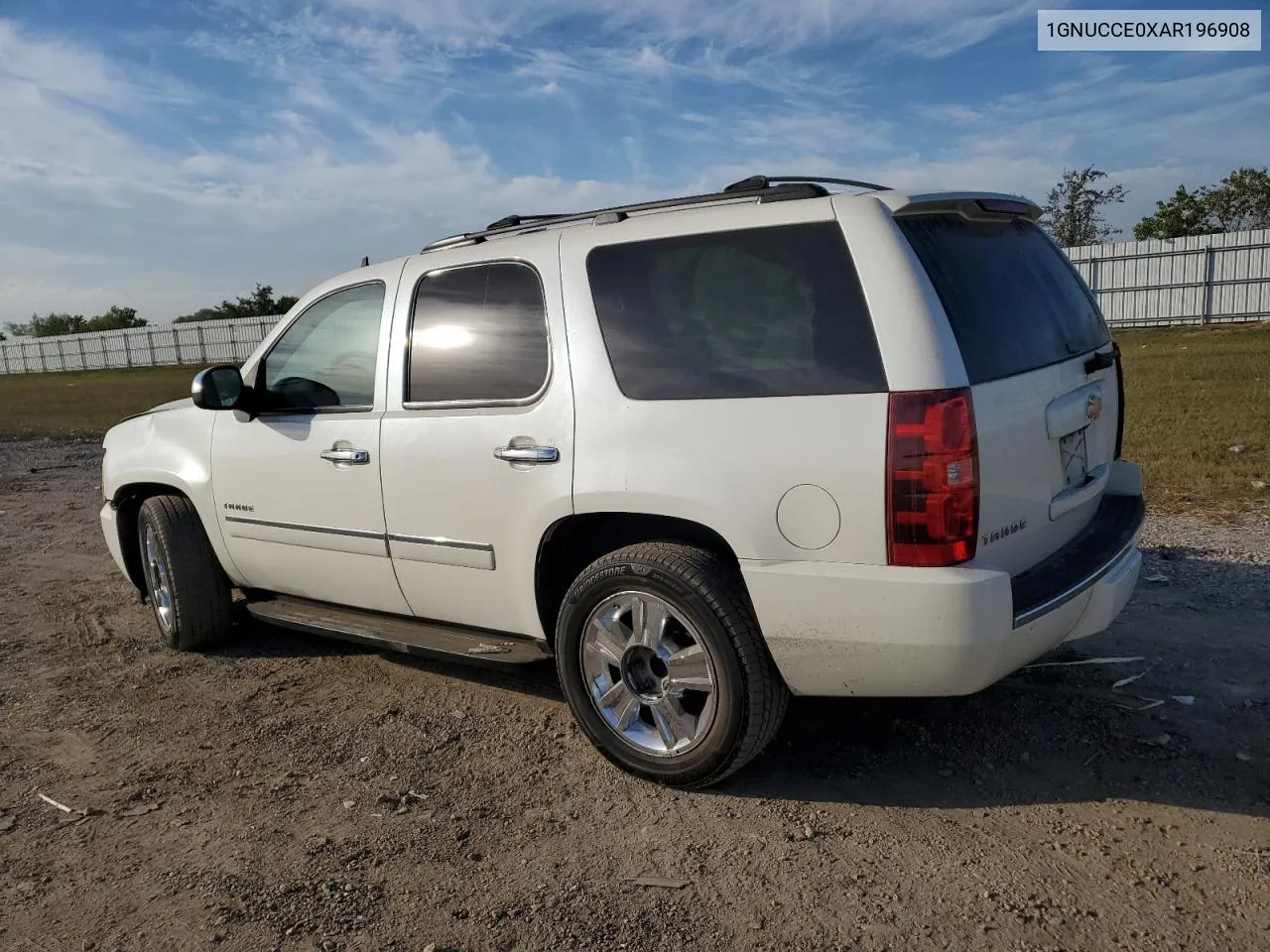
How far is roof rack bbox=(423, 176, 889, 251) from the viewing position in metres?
3.31

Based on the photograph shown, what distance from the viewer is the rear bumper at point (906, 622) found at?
2.85 meters

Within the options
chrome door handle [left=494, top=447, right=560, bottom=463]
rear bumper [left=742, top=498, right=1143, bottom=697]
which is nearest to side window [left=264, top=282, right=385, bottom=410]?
chrome door handle [left=494, top=447, right=560, bottom=463]

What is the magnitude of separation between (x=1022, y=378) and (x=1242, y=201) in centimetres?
4029

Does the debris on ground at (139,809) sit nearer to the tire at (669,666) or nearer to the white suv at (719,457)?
the white suv at (719,457)

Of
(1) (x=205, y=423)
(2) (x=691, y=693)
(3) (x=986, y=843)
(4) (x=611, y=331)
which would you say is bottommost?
(3) (x=986, y=843)

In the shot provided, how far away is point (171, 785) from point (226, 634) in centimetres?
156

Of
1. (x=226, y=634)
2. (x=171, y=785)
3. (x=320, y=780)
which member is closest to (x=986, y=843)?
(x=320, y=780)

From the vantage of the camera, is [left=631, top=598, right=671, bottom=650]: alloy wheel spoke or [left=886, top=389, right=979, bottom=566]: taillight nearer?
[left=886, top=389, right=979, bottom=566]: taillight

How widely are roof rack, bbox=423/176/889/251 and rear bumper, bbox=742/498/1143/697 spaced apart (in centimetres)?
124

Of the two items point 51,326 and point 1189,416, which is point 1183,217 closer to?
point 1189,416

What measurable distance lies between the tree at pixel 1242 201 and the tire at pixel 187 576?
3912 cm

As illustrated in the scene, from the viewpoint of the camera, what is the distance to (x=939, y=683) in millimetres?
2955

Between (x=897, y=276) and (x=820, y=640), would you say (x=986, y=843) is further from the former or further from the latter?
(x=897, y=276)

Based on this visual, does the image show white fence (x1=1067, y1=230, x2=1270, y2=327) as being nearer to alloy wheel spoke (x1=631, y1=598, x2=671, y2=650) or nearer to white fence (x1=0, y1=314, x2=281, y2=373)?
alloy wheel spoke (x1=631, y1=598, x2=671, y2=650)
